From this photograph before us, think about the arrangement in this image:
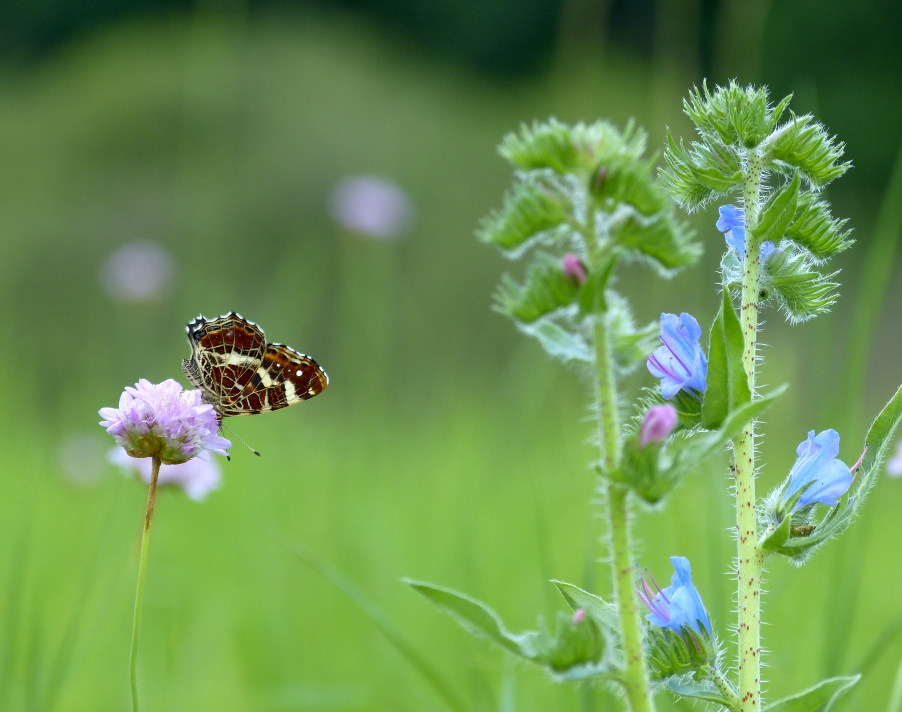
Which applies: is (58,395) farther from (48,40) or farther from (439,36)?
(439,36)

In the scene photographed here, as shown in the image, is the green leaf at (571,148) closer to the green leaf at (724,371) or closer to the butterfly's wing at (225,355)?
the green leaf at (724,371)

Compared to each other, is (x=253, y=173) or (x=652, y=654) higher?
(x=253, y=173)

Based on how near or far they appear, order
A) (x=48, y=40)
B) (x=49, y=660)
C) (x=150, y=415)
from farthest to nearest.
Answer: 1. (x=48, y=40)
2. (x=49, y=660)
3. (x=150, y=415)

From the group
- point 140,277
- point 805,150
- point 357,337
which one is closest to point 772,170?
point 805,150

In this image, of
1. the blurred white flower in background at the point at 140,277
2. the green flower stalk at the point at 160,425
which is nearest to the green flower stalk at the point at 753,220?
the green flower stalk at the point at 160,425

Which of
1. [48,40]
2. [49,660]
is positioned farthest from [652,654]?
[48,40]

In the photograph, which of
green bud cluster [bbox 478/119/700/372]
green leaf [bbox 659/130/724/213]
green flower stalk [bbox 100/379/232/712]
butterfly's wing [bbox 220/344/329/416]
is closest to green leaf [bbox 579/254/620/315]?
green bud cluster [bbox 478/119/700/372]

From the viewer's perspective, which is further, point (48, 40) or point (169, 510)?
point (48, 40)
